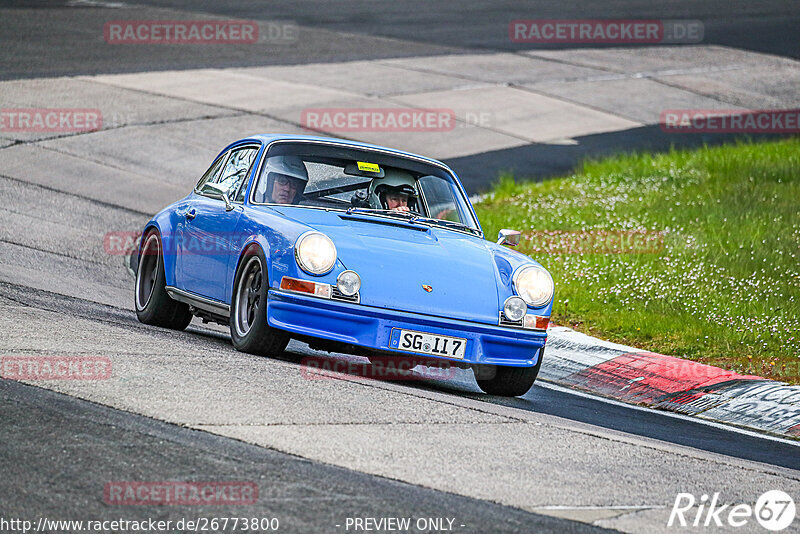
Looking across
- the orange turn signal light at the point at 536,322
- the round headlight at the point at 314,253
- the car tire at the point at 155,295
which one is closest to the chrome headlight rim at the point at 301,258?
the round headlight at the point at 314,253

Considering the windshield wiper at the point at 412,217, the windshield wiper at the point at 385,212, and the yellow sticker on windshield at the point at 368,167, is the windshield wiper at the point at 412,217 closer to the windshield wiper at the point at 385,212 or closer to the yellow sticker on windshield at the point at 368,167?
the windshield wiper at the point at 385,212

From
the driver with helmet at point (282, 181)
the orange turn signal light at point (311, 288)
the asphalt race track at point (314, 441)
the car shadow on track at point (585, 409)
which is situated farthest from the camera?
the driver with helmet at point (282, 181)

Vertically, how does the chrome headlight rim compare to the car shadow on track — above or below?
above

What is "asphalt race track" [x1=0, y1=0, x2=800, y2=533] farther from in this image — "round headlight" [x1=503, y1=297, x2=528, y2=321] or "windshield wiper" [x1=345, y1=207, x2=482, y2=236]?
"windshield wiper" [x1=345, y1=207, x2=482, y2=236]

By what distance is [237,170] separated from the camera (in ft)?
29.7

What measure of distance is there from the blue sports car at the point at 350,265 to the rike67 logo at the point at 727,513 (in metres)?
2.29

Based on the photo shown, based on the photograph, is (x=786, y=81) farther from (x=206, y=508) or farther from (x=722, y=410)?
(x=206, y=508)

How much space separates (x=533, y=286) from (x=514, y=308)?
248 millimetres

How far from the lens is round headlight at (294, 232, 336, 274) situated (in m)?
7.29

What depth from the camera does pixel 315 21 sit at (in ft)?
102

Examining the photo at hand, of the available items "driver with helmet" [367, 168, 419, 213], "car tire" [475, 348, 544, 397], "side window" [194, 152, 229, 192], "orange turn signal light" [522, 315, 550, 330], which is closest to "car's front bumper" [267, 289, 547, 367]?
"orange turn signal light" [522, 315, 550, 330]

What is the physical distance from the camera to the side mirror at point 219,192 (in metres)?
8.46

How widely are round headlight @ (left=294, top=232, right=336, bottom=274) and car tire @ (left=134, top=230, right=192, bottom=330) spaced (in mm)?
2231

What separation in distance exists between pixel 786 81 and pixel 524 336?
2102 cm
